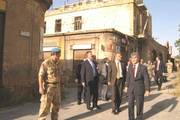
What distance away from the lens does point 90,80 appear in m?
10.9

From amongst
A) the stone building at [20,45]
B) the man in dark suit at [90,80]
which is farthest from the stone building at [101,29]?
the man in dark suit at [90,80]

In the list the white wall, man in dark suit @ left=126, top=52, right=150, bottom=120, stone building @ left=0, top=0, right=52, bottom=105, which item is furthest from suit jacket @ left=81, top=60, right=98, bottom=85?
the white wall

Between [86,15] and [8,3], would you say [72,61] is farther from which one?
[8,3]

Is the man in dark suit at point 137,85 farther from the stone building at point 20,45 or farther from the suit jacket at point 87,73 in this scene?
the stone building at point 20,45

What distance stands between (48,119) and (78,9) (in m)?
24.6

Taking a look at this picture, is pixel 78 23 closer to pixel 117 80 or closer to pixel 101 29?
pixel 101 29

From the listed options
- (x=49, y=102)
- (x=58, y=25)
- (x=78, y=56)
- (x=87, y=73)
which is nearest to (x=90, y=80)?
(x=87, y=73)

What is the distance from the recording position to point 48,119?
29.9 ft

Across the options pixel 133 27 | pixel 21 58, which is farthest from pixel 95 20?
pixel 21 58

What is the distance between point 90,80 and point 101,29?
13.2 meters

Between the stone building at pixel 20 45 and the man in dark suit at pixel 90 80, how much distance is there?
9.44ft

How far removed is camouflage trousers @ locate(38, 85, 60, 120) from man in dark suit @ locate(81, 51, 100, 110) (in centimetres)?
287

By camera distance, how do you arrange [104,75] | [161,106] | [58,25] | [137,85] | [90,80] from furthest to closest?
1. [58,25]
2. [104,75]
3. [161,106]
4. [90,80]
5. [137,85]

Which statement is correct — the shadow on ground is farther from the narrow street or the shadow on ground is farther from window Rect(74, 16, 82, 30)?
window Rect(74, 16, 82, 30)
